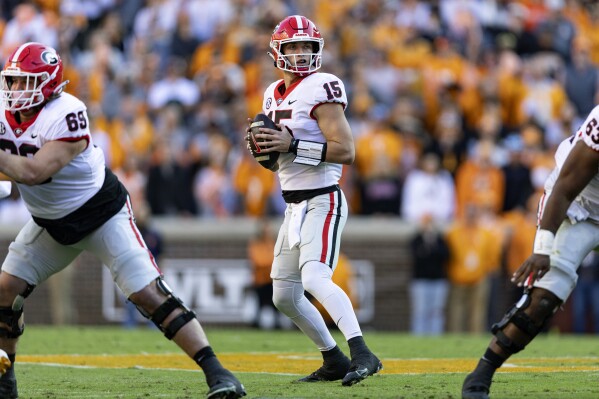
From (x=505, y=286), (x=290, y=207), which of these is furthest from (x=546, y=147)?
(x=290, y=207)

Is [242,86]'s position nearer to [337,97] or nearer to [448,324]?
[448,324]

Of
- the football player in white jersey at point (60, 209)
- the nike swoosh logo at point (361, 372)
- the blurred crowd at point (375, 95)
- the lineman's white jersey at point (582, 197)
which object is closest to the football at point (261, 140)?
the football player in white jersey at point (60, 209)

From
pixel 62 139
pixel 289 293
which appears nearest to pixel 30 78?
pixel 62 139

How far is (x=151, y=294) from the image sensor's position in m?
6.23

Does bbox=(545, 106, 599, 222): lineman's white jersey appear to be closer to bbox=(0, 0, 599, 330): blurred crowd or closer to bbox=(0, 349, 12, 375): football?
bbox=(0, 349, 12, 375): football

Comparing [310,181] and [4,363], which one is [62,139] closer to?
[4,363]

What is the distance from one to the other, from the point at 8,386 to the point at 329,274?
1.95 metres

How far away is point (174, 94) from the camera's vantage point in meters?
15.9

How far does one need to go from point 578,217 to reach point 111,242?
247 cm

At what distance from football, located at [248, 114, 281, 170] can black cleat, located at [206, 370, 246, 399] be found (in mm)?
1638

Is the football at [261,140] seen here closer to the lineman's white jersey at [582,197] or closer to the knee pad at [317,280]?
the knee pad at [317,280]

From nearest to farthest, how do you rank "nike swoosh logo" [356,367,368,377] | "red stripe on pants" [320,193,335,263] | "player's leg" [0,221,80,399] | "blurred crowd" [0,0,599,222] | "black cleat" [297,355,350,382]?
"player's leg" [0,221,80,399]
"nike swoosh logo" [356,367,368,377]
"red stripe on pants" [320,193,335,263]
"black cleat" [297,355,350,382]
"blurred crowd" [0,0,599,222]

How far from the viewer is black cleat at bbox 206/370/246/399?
5.95 meters

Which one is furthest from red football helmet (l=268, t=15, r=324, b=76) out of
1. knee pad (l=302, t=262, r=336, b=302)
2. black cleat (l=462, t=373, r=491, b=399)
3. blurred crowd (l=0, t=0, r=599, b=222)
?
blurred crowd (l=0, t=0, r=599, b=222)
